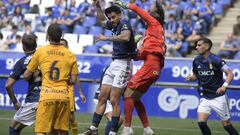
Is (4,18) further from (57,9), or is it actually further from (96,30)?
(96,30)

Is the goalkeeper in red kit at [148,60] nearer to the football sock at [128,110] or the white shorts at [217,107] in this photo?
the football sock at [128,110]

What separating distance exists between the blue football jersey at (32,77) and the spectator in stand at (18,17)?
16.4 m

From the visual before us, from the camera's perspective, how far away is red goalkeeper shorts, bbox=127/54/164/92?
13.4 m

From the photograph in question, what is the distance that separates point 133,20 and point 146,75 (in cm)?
1272

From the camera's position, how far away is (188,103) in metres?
20.6

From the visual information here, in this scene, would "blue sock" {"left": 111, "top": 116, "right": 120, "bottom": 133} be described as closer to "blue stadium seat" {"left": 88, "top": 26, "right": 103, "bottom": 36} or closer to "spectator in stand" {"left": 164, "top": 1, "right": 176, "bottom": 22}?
"spectator in stand" {"left": 164, "top": 1, "right": 176, "bottom": 22}

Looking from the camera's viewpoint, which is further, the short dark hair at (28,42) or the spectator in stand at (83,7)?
the spectator in stand at (83,7)

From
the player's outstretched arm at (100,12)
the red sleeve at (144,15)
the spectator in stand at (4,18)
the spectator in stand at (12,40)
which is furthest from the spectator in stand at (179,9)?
the red sleeve at (144,15)

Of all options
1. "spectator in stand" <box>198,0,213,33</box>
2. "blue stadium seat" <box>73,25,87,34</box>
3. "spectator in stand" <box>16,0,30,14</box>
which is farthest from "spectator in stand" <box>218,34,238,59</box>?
"spectator in stand" <box>16,0,30,14</box>

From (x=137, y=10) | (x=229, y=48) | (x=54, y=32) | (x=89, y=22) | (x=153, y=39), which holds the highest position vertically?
(x=137, y=10)

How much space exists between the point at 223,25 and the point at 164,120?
324 inches

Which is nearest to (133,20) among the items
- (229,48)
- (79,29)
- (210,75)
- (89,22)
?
(89,22)

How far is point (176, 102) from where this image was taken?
2067 centimetres

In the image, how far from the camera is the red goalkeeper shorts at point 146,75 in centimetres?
1343
